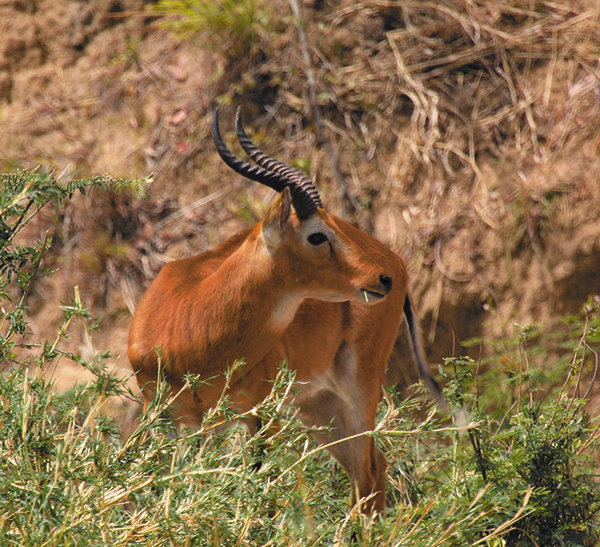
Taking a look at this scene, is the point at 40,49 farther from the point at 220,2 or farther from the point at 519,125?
the point at 519,125

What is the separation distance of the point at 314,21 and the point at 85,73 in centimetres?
256

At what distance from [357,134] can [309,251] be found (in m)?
3.11

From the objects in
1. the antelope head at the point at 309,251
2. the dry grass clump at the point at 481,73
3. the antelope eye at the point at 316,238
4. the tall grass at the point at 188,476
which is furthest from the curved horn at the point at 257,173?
the dry grass clump at the point at 481,73

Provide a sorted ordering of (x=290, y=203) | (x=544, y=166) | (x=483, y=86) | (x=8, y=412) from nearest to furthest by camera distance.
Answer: (x=8, y=412) → (x=290, y=203) → (x=544, y=166) → (x=483, y=86)

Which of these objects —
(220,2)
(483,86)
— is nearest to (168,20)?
(220,2)

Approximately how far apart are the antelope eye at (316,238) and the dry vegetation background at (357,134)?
7.33 ft

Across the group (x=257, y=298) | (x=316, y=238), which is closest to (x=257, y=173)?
(x=316, y=238)

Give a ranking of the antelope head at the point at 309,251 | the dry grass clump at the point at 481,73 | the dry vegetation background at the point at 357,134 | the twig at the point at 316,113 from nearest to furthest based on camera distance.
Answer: the antelope head at the point at 309,251, the dry vegetation background at the point at 357,134, the dry grass clump at the point at 481,73, the twig at the point at 316,113

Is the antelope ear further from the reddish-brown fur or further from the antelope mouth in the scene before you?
the antelope mouth

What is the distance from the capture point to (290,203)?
3.67 meters

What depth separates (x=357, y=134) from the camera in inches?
258

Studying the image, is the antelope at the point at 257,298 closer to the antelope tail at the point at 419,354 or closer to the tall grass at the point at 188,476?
the antelope tail at the point at 419,354

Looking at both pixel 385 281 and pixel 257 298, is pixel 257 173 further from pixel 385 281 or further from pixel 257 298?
pixel 385 281

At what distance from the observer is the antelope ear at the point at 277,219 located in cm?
359
